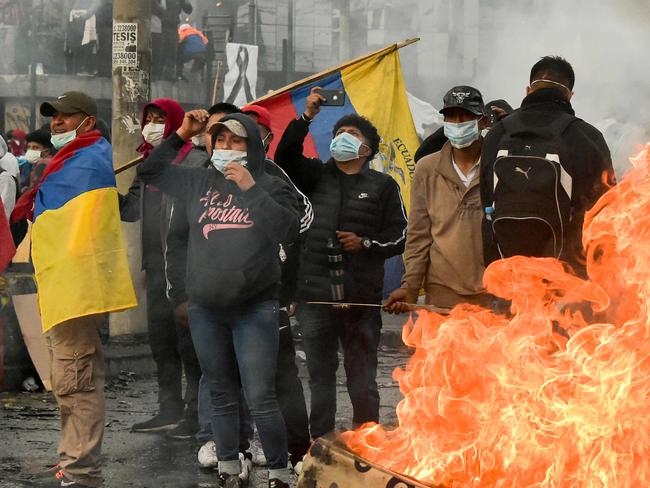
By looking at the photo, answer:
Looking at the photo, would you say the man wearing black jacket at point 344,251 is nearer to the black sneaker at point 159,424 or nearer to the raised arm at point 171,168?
the raised arm at point 171,168

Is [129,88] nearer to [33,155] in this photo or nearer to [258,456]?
[33,155]

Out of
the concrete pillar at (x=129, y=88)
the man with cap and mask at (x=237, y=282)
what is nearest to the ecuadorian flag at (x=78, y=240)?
the man with cap and mask at (x=237, y=282)

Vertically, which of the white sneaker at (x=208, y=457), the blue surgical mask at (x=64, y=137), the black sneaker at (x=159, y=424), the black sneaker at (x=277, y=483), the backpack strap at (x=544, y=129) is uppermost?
the backpack strap at (x=544, y=129)

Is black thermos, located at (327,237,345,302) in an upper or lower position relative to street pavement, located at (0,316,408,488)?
upper

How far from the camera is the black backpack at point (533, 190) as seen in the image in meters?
5.59

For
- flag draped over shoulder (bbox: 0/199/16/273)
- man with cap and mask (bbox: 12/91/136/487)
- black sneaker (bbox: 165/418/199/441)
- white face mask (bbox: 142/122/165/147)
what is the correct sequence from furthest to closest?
1. black sneaker (bbox: 165/418/199/441)
2. white face mask (bbox: 142/122/165/147)
3. flag draped over shoulder (bbox: 0/199/16/273)
4. man with cap and mask (bbox: 12/91/136/487)

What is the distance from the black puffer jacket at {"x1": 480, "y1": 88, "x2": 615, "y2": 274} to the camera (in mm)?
5629

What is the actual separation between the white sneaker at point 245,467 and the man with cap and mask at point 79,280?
2.58 feet

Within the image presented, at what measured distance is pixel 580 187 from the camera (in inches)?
223

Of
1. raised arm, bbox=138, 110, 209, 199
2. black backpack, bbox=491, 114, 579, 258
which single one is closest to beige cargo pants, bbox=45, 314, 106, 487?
raised arm, bbox=138, 110, 209, 199

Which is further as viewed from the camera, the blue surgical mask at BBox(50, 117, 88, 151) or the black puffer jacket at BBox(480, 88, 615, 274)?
the blue surgical mask at BBox(50, 117, 88, 151)

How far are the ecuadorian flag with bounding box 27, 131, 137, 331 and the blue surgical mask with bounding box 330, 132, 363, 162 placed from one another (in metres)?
1.38

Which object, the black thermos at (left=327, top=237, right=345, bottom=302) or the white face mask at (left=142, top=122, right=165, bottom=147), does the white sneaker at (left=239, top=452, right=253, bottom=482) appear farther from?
the white face mask at (left=142, top=122, right=165, bottom=147)

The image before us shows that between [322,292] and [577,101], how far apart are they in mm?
11324
